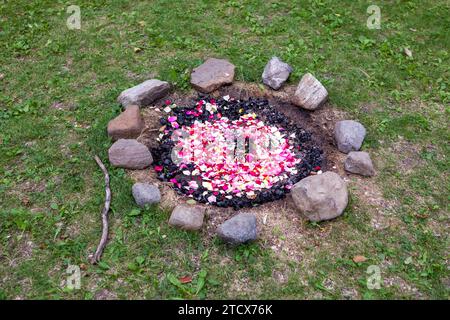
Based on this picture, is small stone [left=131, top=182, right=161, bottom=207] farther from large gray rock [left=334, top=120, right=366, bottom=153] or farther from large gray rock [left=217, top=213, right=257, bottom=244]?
large gray rock [left=334, top=120, right=366, bottom=153]

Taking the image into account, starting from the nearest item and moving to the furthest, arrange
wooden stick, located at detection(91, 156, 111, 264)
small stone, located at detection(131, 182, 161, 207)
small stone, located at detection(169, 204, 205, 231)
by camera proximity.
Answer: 1. wooden stick, located at detection(91, 156, 111, 264)
2. small stone, located at detection(169, 204, 205, 231)
3. small stone, located at detection(131, 182, 161, 207)

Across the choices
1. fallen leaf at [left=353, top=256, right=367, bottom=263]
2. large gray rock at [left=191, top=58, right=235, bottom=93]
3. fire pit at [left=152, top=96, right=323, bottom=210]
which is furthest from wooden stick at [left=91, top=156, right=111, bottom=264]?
fallen leaf at [left=353, top=256, right=367, bottom=263]

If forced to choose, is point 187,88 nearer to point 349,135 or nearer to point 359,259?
point 349,135

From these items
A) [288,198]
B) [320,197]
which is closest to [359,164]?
[320,197]

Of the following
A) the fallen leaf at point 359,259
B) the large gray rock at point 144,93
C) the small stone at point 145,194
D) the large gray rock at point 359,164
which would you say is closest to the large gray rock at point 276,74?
the large gray rock at point 144,93

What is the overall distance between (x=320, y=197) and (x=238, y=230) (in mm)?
863

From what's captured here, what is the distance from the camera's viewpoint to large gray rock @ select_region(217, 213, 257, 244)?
4.20 m

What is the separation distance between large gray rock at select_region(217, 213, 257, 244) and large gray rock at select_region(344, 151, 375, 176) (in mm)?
1368

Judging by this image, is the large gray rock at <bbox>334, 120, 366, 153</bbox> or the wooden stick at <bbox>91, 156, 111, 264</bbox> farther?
the large gray rock at <bbox>334, 120, 366, 153</bbox>

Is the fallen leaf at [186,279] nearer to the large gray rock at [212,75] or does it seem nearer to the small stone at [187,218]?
the small stone at [187,218]

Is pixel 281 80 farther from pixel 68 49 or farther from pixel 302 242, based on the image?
pixel 68 49

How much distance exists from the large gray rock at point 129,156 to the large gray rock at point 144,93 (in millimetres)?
927

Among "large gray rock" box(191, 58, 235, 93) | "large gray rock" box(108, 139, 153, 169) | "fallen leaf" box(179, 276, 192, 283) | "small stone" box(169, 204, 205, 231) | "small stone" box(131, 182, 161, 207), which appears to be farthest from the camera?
"large gray rock" box(191, 58, 235, 93)

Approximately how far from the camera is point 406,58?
22.1 ft
